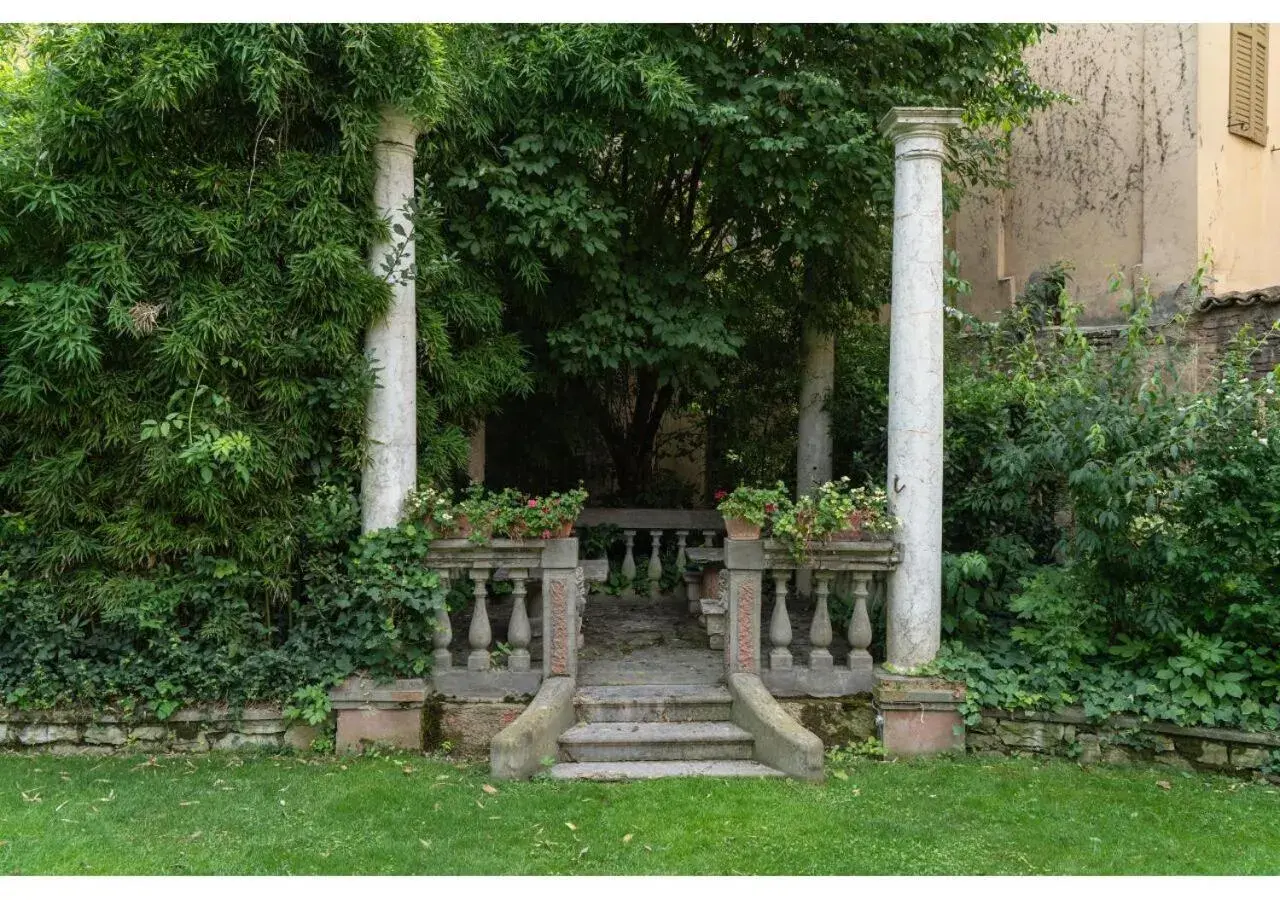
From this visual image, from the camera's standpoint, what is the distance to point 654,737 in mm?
5215

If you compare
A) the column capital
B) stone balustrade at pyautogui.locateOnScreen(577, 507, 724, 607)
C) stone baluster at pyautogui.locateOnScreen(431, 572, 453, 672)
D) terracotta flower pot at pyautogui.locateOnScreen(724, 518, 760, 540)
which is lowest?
stone baluster at pyautogui.locateOnScreen(431, 572, 453, 672)

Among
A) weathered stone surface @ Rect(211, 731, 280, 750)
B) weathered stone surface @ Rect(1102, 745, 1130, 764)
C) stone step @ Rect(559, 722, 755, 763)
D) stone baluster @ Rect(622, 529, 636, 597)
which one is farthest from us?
stone baluster @ Rect(622, 529, 636, 597)

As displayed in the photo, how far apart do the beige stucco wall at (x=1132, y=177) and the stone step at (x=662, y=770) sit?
24.1 ft

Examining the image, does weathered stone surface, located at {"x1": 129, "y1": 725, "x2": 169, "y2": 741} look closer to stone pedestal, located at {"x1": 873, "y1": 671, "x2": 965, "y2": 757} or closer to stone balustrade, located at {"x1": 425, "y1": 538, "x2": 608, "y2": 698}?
stone balustrade, located at {"x1": 425, "y1": 538, "x2": 608, "y2": 698}

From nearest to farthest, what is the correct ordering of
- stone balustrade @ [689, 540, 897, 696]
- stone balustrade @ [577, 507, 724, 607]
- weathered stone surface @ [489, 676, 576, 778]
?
weathered stone surface @ [489, 676, 576, 778] → stone balustrade @ [689, 540, 897, 696] → stone balustrade @ [577, 507, 724, 607]

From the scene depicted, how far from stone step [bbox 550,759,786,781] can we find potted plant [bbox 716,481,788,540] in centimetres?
137

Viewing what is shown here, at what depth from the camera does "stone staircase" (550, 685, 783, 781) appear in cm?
500

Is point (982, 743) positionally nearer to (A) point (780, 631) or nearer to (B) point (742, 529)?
(A) point (780, 631)

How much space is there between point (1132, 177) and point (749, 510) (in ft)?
23.7

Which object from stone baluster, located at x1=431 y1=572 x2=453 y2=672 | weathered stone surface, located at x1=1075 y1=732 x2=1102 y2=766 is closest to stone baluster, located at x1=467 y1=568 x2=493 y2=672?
stone baluster, located at x1=431 y1=572 x2=453 y2=672

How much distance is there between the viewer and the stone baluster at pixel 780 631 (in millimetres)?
5770

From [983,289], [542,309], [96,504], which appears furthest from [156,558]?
[983,289]

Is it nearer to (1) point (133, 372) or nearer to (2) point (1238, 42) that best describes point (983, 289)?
(2) point (1238, 42)

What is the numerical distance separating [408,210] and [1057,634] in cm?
487
